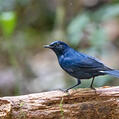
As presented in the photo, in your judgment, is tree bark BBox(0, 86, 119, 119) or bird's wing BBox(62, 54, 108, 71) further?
bird's wing BBox(62, 54, 108, 71)

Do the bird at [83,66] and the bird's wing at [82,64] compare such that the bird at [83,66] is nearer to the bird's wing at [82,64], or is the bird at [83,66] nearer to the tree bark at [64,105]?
the bird's wing at [82,64]

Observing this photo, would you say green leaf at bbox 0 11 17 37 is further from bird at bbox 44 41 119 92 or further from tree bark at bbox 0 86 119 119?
tree bark at bbox 0 86 119 119

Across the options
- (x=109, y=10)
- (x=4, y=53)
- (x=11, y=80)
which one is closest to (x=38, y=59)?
(x=4, y=53)

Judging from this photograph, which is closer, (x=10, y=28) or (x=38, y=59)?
(x=10, y=28)

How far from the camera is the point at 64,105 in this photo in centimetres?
534

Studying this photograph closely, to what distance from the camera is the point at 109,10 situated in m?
8.48

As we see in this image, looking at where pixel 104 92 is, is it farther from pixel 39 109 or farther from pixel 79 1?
pixel 79 1

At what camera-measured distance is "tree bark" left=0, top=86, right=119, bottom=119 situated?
204 inches

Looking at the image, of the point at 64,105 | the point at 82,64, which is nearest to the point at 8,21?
the point at 82,64

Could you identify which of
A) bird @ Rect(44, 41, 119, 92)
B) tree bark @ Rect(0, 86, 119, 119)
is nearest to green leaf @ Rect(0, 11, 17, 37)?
bird @ Rect(44, 41, 119, 92)

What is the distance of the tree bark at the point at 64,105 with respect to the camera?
5.19 metres

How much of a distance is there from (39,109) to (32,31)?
7.66 meters

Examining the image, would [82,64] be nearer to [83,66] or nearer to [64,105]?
[83,66]

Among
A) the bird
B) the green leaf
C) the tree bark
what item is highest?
the green leaf
